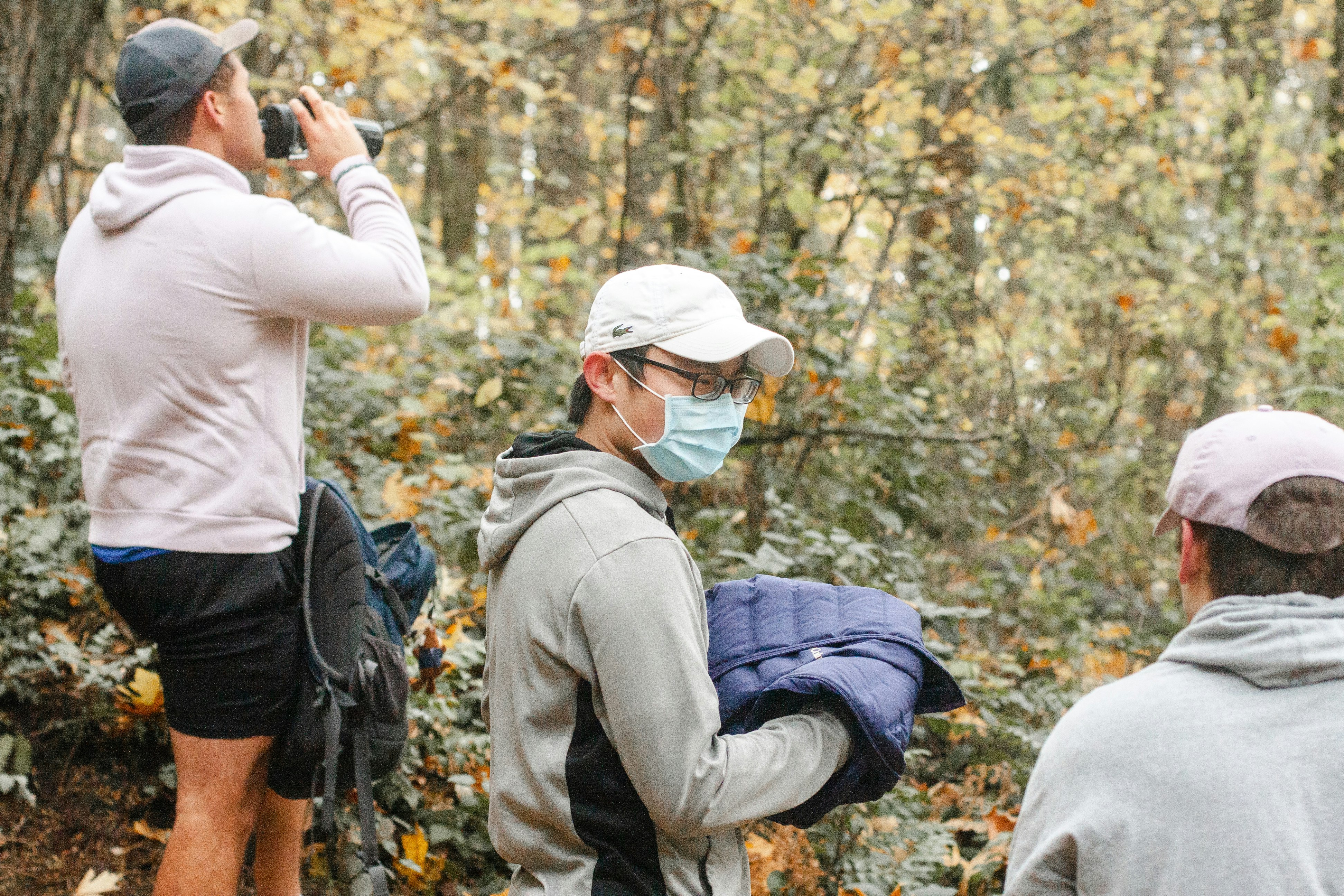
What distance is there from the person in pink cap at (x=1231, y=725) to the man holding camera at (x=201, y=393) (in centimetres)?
160

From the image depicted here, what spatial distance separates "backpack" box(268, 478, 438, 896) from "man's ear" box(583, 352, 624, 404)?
922 millimetres

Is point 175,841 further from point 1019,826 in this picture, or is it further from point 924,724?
point 924,724

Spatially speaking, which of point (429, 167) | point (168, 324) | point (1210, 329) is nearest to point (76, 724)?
point (168, 324)

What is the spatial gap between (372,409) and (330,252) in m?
3.82

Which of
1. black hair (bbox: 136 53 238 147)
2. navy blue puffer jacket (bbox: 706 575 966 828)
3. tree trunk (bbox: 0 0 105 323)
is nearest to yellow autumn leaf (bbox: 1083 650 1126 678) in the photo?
navy blue puffer jacket (bbox: 706 575 966 828)

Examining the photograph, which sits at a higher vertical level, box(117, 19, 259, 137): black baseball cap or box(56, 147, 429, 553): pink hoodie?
box(117, 19, 259, 137): black baseball cap

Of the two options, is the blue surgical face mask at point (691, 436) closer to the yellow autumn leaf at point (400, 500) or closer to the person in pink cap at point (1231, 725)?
the person in pink cap at point (1231, 725)

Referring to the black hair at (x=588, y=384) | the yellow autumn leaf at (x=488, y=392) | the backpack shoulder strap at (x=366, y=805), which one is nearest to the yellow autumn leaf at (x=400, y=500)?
the yellow autumn leaf at (x=488, y=392)

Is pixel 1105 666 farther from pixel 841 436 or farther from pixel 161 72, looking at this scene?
pixel 161 72

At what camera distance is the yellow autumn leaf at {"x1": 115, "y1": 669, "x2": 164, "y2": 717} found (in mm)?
3393

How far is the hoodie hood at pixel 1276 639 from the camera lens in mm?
1374

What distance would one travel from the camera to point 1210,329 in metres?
8.03

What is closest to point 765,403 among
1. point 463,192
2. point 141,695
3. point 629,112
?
point 629,112

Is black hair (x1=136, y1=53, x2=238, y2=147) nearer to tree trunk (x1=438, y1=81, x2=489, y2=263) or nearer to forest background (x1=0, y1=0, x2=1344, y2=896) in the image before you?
forest background (x1=0, y1=0, x2=1344, y2=896)
